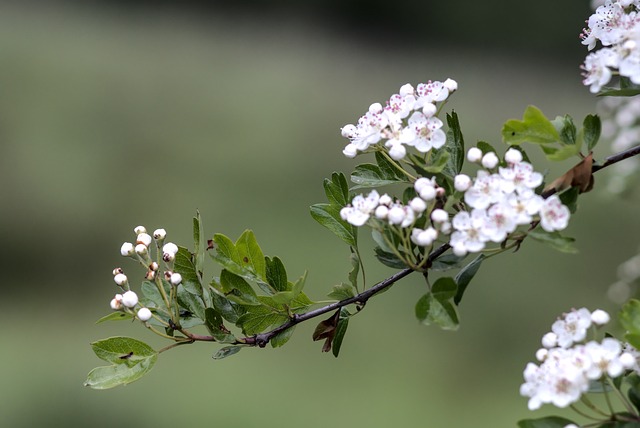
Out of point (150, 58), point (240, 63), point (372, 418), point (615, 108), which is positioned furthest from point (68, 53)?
point (615, 108)

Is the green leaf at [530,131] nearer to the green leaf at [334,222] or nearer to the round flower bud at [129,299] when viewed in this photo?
the green leaf at [334,222]

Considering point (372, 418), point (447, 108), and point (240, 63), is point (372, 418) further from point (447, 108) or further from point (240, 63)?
A: point (240, 63)

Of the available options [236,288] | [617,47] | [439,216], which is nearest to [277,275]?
[236,288]

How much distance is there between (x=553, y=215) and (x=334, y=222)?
5.9 inches

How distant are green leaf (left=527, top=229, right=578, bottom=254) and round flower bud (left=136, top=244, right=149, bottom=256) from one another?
232 millimetres

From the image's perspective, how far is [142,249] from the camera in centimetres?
46

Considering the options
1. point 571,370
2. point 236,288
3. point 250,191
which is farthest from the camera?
point 250,191

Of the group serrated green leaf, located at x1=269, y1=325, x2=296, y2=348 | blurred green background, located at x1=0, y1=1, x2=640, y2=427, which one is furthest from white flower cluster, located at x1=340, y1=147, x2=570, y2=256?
blurred green background, located at x1=0, y1=1, x2=640, y2=427

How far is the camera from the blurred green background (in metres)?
1.64

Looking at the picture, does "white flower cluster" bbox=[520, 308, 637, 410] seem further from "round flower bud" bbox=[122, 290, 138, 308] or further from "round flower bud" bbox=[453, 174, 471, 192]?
"round flower bud" bbox=[122, 290, 138, 308]

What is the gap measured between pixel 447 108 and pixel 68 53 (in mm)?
1355

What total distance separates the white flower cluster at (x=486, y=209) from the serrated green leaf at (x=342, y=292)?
0.07m

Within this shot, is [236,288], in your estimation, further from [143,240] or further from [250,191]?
[250,191]

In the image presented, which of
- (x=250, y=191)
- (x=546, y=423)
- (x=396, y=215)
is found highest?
(x=396, y=215)
